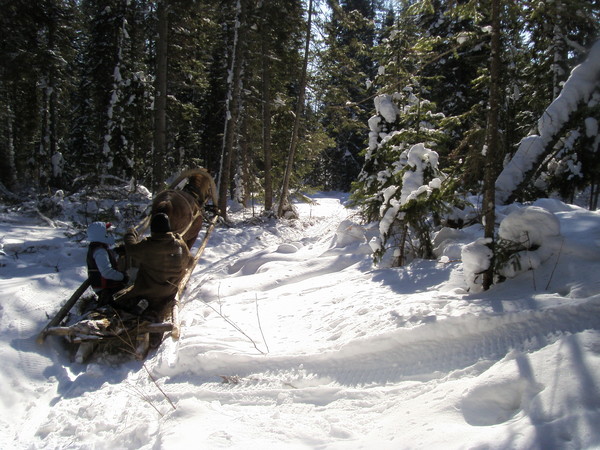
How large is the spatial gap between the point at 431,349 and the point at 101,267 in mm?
4265

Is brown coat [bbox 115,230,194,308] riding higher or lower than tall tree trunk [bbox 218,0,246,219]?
lower

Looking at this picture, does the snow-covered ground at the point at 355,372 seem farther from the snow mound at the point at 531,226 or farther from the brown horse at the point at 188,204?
the brown horse at the point at 188,204

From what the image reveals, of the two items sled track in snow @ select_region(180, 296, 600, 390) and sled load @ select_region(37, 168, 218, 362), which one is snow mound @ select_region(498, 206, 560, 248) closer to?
sled track in snow @ select_region(180, 296, 600, 390)

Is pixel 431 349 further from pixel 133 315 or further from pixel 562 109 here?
pixel 562 109

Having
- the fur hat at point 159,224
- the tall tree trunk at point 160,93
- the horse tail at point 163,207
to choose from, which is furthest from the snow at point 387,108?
the tall tree trunk at point 160,93

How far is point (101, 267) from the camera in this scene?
16.0ft

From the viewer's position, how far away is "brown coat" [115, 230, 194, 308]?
4.79 metres

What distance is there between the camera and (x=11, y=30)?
9641mm

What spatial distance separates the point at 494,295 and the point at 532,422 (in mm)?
1866

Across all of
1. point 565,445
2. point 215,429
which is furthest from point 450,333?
point 215,429

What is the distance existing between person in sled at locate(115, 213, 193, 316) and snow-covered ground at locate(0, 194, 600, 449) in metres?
0.57

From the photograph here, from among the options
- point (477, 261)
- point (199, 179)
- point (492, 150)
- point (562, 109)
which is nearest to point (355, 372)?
point (477, 261)

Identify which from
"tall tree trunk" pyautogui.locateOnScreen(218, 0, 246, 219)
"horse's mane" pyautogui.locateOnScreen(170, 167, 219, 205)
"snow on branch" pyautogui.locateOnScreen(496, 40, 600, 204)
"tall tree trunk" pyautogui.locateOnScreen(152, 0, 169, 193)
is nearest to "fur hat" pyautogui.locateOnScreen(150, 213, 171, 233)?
"horse's mane" pyautogui.locateOnScreen(170, 167, 219, 205)

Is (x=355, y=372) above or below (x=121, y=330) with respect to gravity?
above
